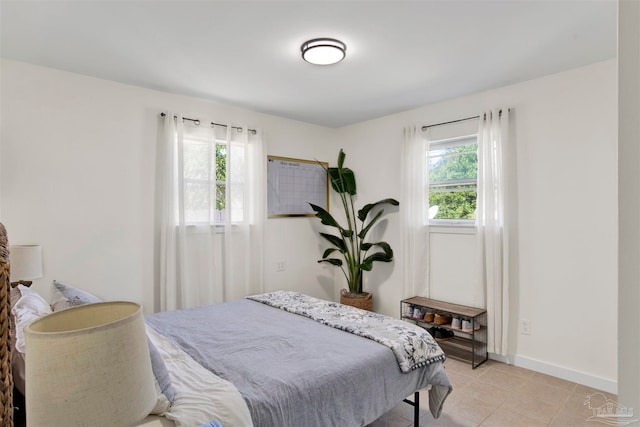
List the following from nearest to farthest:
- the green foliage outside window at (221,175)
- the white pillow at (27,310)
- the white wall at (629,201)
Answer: the white wall at (629,201) → the white pillow at (27,310) → the green foliage outside window at (221,175)

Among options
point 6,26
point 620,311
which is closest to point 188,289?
point 6,26

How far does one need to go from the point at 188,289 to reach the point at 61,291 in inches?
52.1

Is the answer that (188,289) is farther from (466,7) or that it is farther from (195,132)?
(466,7)

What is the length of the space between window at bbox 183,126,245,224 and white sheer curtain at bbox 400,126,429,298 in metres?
1.83

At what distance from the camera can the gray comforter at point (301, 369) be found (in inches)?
60.8

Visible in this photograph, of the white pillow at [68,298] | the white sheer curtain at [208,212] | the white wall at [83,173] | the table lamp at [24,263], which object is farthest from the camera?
the white sheer curtain at [208,212]

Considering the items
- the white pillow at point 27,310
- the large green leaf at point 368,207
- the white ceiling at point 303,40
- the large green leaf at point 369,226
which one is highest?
the white ceiling at point 303,40

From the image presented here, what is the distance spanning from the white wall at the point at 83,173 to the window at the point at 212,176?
0.95ft

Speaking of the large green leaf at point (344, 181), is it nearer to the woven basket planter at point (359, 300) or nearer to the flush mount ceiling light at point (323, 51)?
the woven basket planter at point (359, 300)

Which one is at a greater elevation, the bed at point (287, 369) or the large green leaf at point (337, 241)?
the large green leaf at point (337, 241)

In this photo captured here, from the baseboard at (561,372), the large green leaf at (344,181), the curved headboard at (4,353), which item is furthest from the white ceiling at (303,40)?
the baseboard at (561,372)

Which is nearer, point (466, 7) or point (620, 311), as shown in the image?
point (620, 311)

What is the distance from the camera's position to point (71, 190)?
2.85 meters

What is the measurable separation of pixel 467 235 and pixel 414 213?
0.59 metres
